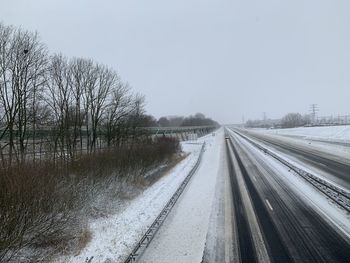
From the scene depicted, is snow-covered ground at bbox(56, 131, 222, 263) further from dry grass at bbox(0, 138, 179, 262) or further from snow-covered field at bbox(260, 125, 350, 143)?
snow-covered field at bbox(260, 125, 350, 143)

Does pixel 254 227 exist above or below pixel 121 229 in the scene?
above

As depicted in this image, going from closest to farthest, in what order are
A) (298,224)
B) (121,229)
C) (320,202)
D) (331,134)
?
(298,224), (121,229), (320,202), (331,134)

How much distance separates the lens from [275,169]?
23766 mm

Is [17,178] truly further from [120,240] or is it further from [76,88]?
[76,88]

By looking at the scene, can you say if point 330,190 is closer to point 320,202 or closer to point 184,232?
point 320,202

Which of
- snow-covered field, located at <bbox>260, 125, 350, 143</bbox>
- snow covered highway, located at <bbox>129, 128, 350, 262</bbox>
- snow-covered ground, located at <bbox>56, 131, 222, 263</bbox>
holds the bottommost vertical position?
snow-covered ground, located at <bbox>56, 131, 222, 263</bbox>

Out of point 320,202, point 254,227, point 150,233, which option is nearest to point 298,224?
point 254,227

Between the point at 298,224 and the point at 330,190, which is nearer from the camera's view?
the point at 298,224

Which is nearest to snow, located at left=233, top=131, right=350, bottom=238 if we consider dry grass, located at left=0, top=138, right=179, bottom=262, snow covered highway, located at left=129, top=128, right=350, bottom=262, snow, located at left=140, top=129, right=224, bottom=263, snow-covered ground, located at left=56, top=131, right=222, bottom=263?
snow covered highway, located at left=129, top=128, right=350, bottom=262

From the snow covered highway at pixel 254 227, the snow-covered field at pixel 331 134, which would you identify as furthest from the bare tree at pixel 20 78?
the snow-covered field at pixel 331 134

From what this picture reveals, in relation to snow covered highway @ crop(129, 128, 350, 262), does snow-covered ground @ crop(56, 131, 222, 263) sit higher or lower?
lower

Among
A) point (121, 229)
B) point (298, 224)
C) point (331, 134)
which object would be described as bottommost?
point (121, 229)

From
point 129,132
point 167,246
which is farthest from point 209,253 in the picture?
point 129,132

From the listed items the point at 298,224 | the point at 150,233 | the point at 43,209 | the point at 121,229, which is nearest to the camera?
the point at 43,209
